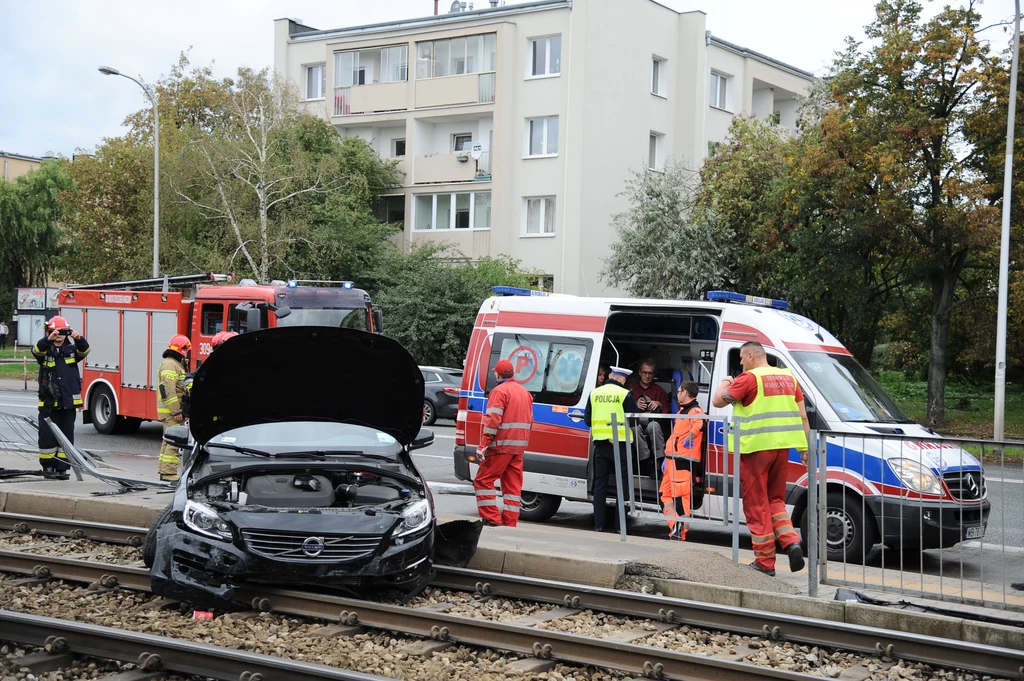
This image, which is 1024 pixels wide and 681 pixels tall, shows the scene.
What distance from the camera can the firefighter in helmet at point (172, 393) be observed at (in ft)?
43.5

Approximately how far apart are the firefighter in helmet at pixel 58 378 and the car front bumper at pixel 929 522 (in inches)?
375

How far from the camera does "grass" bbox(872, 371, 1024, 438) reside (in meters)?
26.4

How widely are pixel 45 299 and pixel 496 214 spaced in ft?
52.6

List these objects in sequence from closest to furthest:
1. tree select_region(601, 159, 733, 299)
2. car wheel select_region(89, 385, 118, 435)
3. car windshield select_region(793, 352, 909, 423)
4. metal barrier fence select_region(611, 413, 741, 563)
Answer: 1. metal barrier fence select_region(611, 413, 741, 563)
2. car windshield select_region(793, 352, 909, 423)
3. car wheel select_region(89, 385, 118, 435)
4. tree select_region(601, 159, 733, 299)

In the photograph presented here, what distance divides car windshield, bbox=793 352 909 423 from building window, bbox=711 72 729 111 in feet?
105

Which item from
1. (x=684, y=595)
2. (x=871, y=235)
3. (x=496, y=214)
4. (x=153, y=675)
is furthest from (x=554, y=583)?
(x=496, y=214)

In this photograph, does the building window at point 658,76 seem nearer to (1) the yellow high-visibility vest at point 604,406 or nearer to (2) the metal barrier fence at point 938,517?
(1) the yellow high-visibility vest at point 604,406

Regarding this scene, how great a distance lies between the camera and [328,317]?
1936cm

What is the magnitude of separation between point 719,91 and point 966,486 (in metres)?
36.9

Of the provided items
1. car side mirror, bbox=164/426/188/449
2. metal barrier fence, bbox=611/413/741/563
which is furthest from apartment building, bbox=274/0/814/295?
car side mirror, bbox=164/426/188/449

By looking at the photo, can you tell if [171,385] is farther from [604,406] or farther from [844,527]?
[844,527]

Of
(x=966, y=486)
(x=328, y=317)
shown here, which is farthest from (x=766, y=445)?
(x=328, y=317)

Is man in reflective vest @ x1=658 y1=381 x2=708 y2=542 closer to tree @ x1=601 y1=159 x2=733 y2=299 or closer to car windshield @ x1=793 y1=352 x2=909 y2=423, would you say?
car windshield @ x1=793 y1=352 x2=909 y2=423

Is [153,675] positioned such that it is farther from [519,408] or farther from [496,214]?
[496,214]
